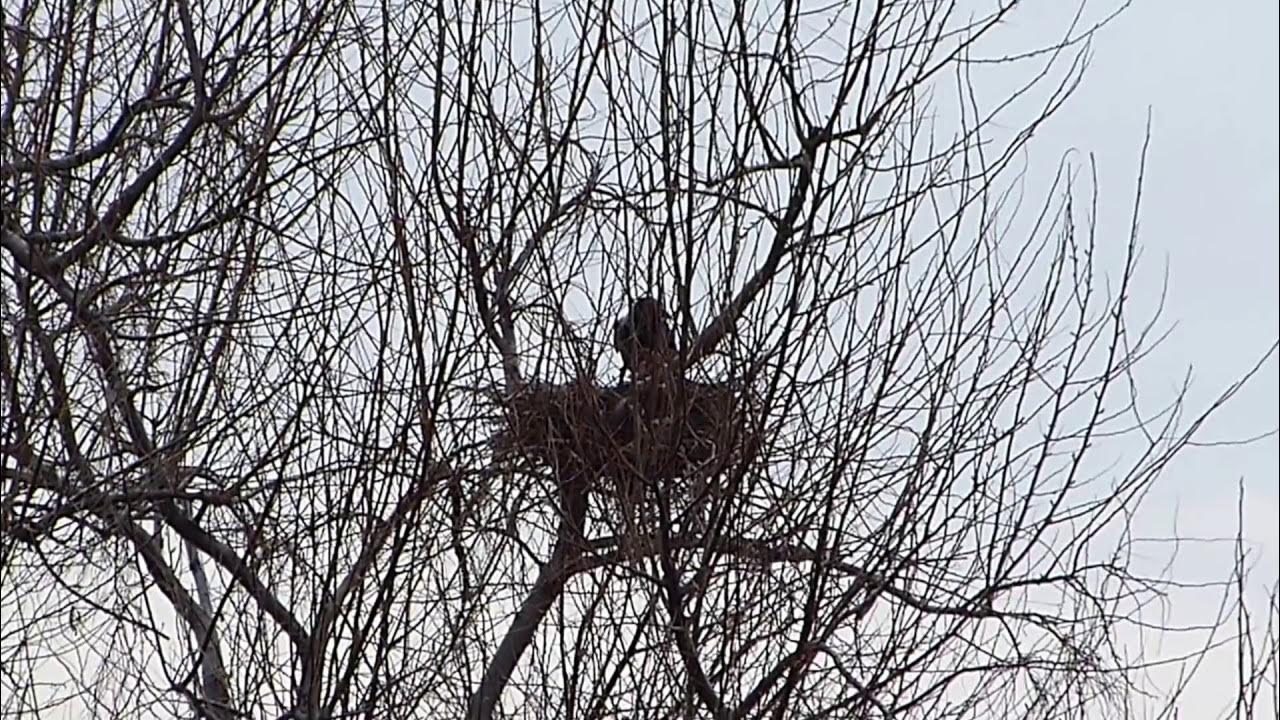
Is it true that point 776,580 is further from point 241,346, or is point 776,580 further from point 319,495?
point 241,346

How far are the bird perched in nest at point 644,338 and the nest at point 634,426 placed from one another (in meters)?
0.04

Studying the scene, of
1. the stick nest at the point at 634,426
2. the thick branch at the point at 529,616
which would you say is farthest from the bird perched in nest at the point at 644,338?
the thick branch at the point at 529,616

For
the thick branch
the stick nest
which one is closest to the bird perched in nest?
the stick nest

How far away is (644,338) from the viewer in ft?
11.3

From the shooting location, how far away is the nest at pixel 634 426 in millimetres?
3357

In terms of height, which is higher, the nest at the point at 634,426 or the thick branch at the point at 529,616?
the nest at the point at 634,426

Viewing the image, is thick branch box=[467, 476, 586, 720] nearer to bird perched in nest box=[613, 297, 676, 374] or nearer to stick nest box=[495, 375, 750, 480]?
stick nest box=[495, 375, 750, 480]

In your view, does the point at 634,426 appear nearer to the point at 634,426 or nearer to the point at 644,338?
the point at 634,426

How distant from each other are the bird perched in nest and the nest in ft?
0.15

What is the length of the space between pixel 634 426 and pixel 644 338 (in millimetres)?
170

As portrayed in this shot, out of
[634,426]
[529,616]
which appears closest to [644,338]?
[634,426]

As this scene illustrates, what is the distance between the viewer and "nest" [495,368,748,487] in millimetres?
3357

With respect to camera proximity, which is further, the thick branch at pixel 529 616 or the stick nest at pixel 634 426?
the thick branch at pixel 529 616

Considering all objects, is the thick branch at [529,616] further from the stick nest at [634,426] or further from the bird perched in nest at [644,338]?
the bird perched in nest at [644,338]
